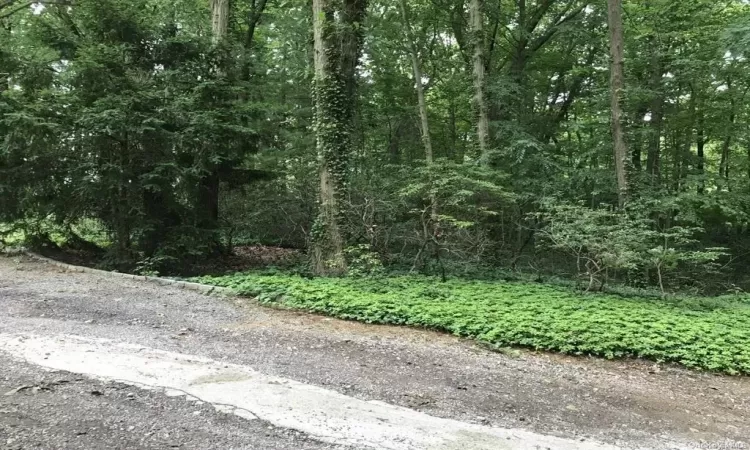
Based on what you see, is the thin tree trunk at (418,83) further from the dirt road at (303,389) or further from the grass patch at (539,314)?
the dirt road at (303,389)

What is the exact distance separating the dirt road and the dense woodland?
→ 11.5ft

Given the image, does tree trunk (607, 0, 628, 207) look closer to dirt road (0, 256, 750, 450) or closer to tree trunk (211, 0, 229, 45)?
dirt road (0, 256, 750, 450)

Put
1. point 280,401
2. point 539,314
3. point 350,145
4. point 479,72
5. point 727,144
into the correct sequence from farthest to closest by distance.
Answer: point 727,144
point 479,72
point 350,145
point 539,314
point 280,401

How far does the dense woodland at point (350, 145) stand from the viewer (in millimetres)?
10117

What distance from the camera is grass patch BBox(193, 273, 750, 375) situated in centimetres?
653

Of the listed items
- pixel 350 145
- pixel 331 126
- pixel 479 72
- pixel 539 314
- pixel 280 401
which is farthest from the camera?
pixel 479 72

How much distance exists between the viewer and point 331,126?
1051 centimetres

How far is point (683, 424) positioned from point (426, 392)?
241cm

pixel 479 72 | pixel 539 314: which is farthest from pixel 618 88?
pixel 539 314

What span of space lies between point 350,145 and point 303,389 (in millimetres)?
6966

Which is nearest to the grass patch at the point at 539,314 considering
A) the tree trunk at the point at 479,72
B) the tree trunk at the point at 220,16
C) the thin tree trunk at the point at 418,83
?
the tree trunk at the point at 479,72

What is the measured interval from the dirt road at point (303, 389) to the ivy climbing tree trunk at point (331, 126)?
317cm

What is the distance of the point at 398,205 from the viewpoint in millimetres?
11141

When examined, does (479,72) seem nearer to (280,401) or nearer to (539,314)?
(539,314)
